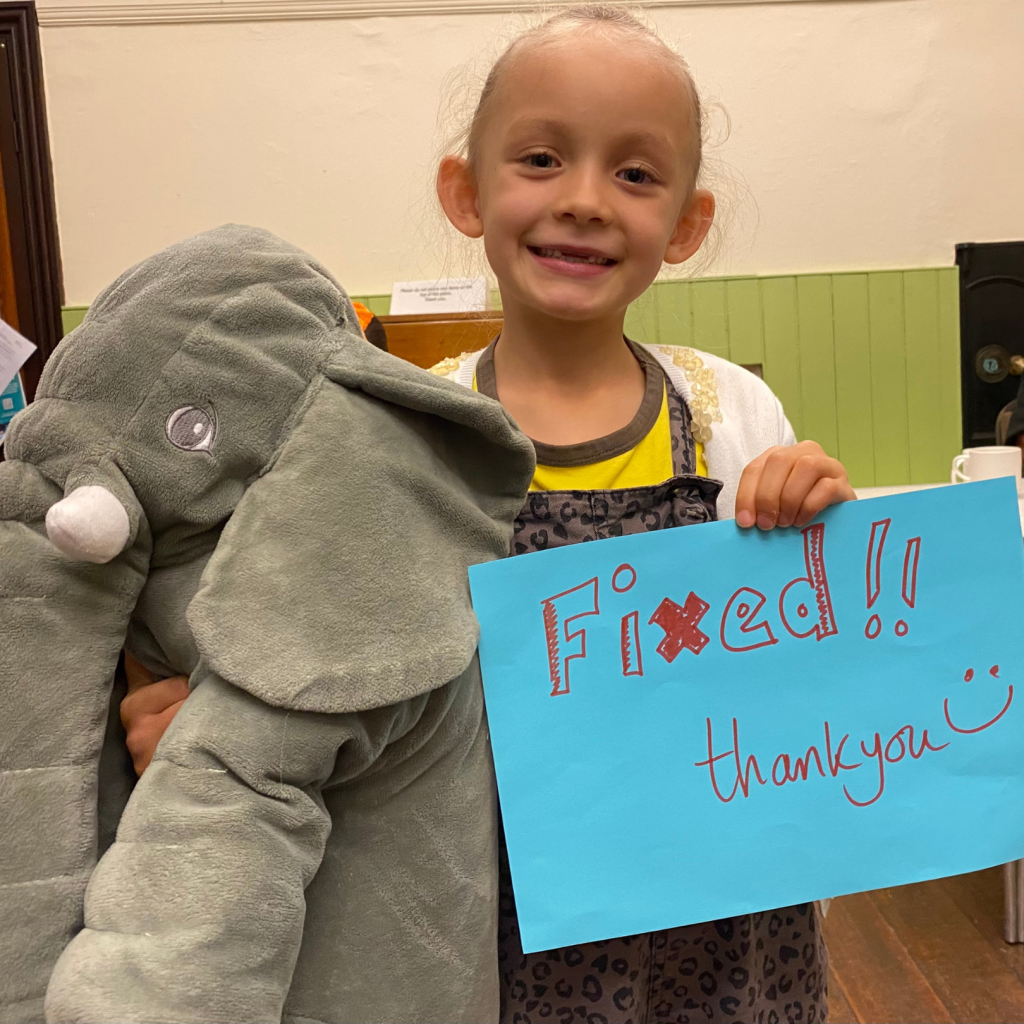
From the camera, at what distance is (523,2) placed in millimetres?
2500

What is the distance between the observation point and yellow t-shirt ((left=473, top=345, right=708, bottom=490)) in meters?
0.67

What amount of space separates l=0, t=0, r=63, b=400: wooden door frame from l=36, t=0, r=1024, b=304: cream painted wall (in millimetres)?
32

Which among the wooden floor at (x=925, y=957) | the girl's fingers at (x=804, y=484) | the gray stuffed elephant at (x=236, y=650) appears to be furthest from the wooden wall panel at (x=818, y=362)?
the gray stuffed elephant at (x=236, y=650)

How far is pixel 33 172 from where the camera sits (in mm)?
2400

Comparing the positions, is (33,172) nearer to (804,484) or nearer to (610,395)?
(610,395)

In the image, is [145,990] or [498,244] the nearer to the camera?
[145,990]

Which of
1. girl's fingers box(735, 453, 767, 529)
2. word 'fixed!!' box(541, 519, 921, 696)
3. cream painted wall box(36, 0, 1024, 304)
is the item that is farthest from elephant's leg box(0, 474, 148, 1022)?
cream painted wall box(36, 0, 1024, 304)

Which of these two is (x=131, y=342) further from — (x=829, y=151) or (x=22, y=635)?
(x=829, y=151)

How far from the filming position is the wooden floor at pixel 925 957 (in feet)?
4.58

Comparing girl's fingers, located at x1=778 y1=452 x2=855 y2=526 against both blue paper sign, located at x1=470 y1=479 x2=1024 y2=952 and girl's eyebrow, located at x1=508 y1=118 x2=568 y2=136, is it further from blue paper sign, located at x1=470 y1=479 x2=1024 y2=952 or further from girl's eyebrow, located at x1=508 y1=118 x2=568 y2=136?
girl's eyebrow, located at x1=508 y1=118 x2=568 y2=136

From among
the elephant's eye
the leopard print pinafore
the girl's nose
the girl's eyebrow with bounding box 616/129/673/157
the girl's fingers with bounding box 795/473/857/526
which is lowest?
the leopard print pinafore

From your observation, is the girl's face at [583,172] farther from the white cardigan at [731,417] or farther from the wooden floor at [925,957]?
the wooden floor at [925,957]

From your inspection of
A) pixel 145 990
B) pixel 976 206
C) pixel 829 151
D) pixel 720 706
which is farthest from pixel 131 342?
pixel 976 206

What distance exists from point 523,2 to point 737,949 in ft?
8.23
